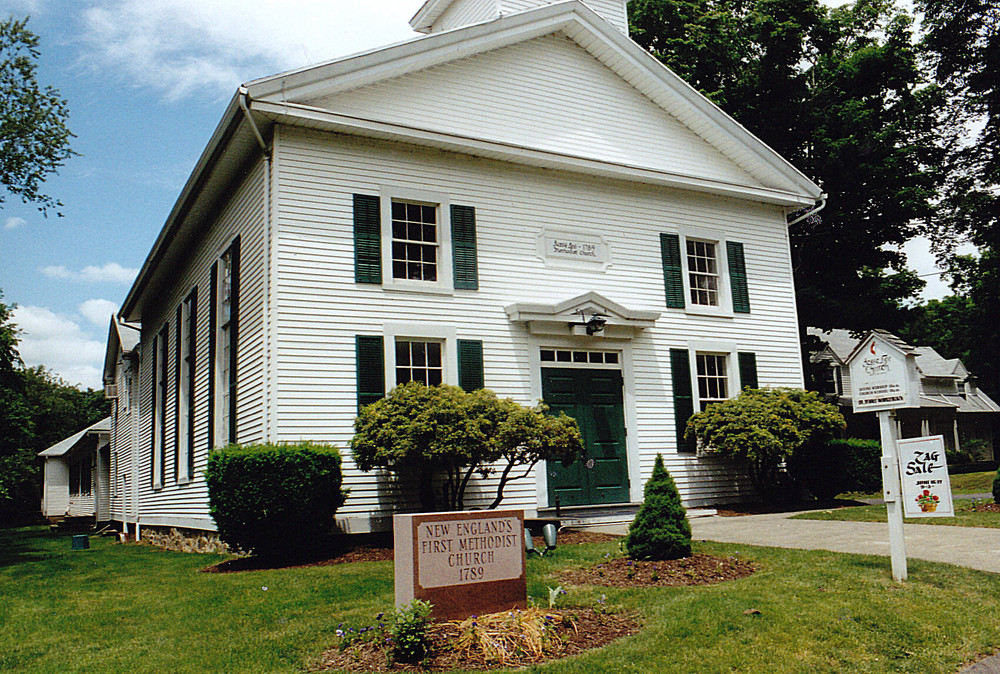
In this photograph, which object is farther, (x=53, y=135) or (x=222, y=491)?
(x=53, y=135)

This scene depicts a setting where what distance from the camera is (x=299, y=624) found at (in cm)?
661

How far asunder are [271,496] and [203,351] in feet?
23.6

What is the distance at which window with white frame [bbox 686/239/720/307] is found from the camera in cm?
1636

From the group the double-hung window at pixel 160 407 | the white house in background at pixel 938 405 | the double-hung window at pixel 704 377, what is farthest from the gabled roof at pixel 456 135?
the white house in background at pixel 938 405

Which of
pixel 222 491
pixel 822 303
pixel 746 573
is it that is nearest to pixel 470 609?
pixel 746 573

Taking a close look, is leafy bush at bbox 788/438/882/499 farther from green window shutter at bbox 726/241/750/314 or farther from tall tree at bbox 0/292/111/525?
tall tree at bbox 0/292/111/525

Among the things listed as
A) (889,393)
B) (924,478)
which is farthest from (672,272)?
(924,478)

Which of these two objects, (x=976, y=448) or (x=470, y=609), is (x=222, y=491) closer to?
(x=470, y=609)

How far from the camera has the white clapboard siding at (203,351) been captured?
12.7 m

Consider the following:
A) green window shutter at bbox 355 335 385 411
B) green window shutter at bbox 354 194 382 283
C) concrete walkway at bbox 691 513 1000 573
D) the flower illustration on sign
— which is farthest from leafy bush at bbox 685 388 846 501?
the flower illustration on sign

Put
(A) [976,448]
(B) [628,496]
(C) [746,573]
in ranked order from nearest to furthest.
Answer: (C) [746,573] < (B) [628,496] < (A) [976,448]

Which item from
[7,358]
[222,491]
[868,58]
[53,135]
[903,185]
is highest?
[868,58]

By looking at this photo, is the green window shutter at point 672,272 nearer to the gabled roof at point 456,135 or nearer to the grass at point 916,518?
the gabled roof at point 456,135

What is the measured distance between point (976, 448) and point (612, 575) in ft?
148
